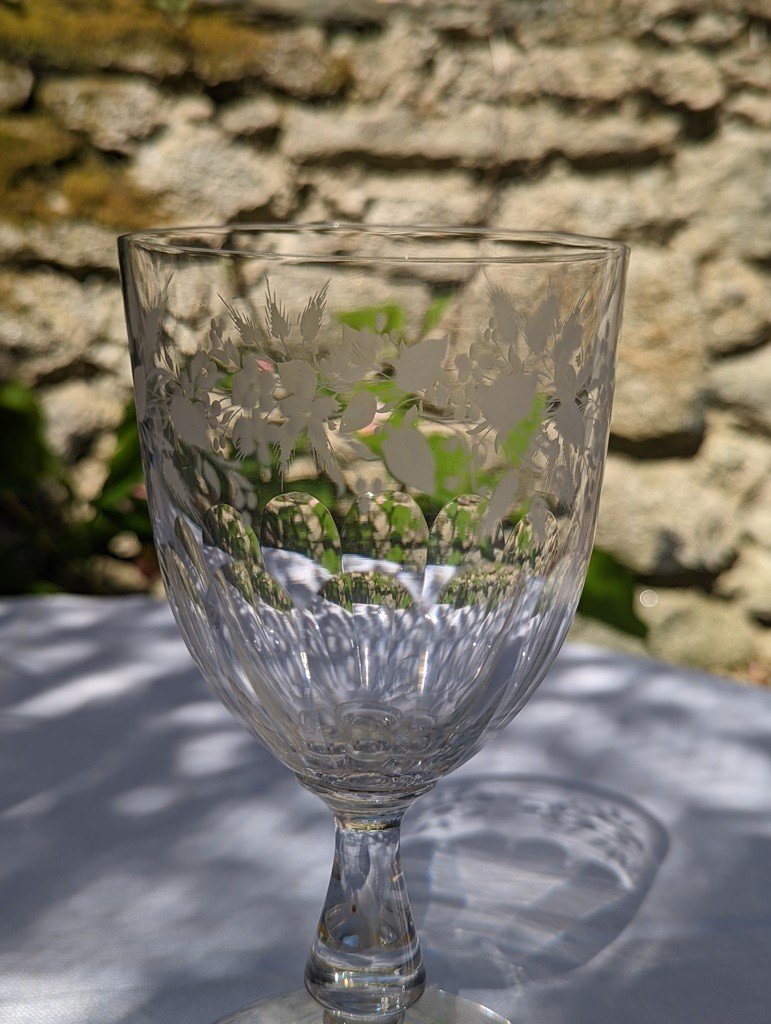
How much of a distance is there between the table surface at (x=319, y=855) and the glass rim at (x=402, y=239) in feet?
0.92

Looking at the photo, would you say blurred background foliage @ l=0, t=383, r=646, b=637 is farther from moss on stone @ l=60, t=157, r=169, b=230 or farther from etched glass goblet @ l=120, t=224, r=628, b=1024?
etched glass goblet @ l=120, t=224, r=628, b=1024

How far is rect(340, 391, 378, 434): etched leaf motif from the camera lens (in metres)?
Answer: 0.36

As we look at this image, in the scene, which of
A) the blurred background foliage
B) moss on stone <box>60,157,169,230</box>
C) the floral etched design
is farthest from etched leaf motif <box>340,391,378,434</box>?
moss on stone <box>60,157,169,230</box>

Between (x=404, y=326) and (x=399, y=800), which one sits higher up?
(x=404, y=326)

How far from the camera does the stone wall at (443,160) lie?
5.16 ft

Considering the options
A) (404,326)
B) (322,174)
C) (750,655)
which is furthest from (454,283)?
(750,655)

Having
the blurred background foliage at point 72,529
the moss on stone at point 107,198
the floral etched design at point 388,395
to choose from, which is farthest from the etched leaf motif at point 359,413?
the moss on stone at point 107,198

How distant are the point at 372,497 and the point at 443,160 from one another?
4.47 ft

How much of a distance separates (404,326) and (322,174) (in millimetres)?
1362

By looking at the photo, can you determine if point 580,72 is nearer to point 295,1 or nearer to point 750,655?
point 295,1

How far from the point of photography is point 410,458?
363 millimetres

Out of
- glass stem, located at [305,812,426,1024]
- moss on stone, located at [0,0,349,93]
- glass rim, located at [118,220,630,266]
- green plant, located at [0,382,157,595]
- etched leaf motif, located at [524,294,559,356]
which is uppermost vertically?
moss on stone, located at [0,0,349,93]

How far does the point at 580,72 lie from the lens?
1623mm

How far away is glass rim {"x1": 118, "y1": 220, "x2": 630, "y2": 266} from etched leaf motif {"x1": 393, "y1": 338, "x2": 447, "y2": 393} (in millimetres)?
26
